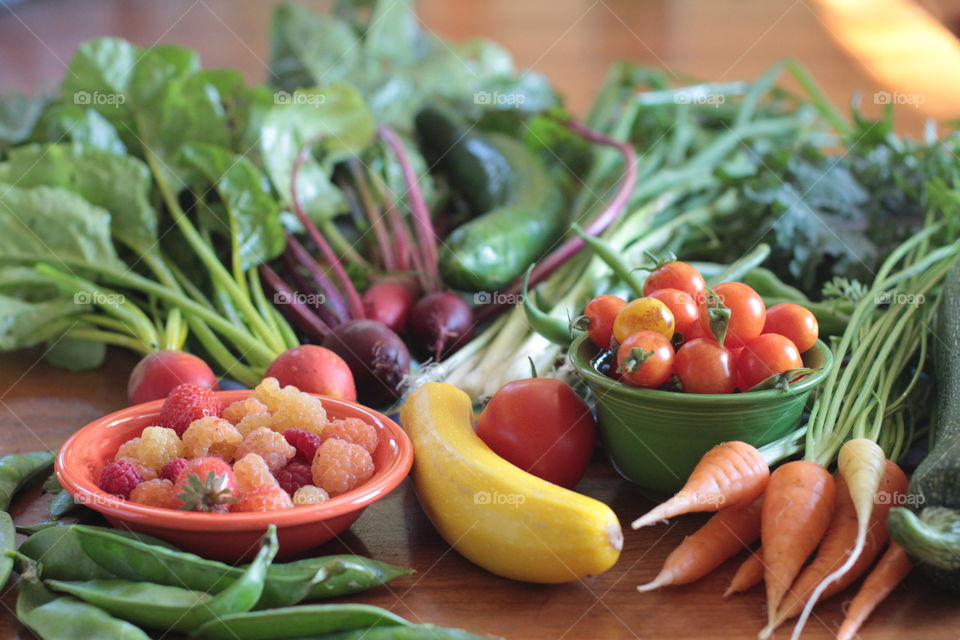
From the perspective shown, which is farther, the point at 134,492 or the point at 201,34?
the point at 201,34

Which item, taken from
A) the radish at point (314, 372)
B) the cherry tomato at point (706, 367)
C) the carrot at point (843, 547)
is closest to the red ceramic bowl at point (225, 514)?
the radish at point (314, 372)

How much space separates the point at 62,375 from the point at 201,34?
3.33 m

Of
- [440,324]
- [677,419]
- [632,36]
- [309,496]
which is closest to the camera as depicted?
[309,496]

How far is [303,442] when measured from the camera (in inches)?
45.1

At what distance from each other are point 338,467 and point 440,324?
0.68 meters

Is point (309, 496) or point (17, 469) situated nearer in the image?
point (309, 496)

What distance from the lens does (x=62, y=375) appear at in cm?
175

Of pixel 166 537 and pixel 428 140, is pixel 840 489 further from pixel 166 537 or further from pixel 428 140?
pixel 428 140

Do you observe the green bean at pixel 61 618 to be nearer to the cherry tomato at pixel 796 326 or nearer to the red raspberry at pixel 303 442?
the red raspberry at pixel 303 442

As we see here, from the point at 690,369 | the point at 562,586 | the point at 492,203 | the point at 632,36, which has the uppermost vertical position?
the point at 632,36

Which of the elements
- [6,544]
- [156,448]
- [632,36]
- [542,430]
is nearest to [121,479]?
[156,448]

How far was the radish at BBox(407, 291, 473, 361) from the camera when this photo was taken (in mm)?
1753

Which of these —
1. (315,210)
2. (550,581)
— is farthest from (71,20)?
(550,581)

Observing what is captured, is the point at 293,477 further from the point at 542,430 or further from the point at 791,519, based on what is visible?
the point at 791,519
